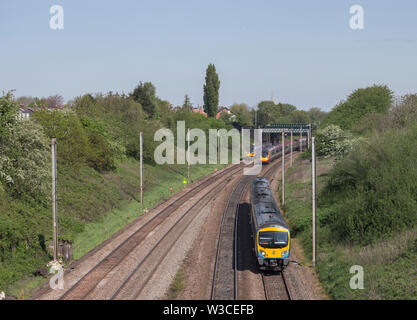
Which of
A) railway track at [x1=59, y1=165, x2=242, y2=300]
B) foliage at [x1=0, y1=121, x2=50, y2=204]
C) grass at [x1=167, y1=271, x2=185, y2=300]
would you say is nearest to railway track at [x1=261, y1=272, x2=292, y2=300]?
grass at [x1=167, y1=271, x2=185, y2=300]

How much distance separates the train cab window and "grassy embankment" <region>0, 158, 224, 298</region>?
11.7 meters

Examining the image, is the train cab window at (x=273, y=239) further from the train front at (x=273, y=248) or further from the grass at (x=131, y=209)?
the grass at (x=131, y=209)

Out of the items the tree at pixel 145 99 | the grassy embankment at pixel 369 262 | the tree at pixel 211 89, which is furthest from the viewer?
the tree at pixel 211 89

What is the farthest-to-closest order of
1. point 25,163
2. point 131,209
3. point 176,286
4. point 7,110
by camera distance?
point 131,209 < point 25,163 < point 7,110 < point 176,286

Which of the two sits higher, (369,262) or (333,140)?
(333,140)

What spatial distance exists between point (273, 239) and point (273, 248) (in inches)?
21.5

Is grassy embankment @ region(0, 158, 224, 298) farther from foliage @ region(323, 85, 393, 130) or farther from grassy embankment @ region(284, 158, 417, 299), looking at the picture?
foliage @ region(323, 85, 393, 130)

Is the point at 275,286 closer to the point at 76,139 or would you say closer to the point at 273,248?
the point at 273,248

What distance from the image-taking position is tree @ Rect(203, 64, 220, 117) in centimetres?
12481

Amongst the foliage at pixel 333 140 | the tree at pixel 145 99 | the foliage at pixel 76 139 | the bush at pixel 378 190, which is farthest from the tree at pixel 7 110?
the tree at pixel 145 99

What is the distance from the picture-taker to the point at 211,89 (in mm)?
125438

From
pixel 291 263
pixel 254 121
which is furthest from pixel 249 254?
pixel 254 121

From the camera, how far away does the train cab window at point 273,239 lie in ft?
75.8

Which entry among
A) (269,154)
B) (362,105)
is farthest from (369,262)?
(269,154)
